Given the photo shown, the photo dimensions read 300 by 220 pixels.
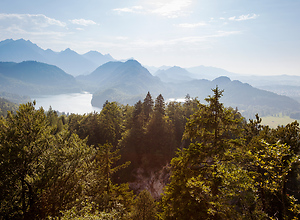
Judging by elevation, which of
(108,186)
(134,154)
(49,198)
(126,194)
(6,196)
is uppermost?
(6,196)

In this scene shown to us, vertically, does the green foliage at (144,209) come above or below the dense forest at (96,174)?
below

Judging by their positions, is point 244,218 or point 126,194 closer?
point 244,218

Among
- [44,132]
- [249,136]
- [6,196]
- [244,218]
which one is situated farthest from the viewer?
[249,136]

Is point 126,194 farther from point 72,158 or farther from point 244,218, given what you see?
point 244,218

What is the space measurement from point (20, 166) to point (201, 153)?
1208 centimetres

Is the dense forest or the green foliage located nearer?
the dense forest

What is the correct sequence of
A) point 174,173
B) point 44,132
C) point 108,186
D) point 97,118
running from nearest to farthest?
point 44,132 < point 174,173 < point 108,186 < point 97,118

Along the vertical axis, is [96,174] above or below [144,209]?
above

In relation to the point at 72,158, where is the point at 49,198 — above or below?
below

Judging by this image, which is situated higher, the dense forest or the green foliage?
the dense forest

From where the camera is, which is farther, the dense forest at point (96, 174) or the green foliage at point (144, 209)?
the green foliage at point (144, 209)

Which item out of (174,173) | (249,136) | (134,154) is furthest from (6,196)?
(134,154)

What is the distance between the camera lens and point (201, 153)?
1125 centimetres

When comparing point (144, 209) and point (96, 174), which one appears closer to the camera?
point (96, 174)
